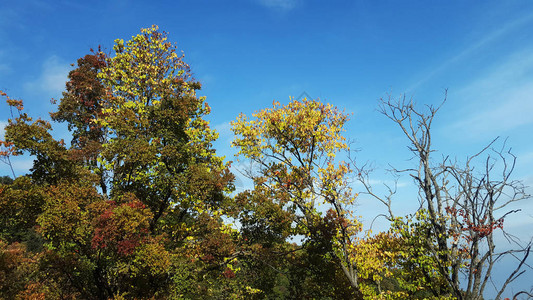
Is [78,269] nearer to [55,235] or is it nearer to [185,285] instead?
[55,235]

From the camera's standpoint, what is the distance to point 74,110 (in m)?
21.5

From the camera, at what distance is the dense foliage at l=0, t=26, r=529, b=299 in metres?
13.6

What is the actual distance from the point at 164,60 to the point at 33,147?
34.6 feet

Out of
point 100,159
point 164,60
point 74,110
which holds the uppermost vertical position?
point 164,60

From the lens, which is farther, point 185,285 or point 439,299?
point 185,285

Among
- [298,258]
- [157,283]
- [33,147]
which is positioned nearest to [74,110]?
[33,147]

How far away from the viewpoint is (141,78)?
20906 mm

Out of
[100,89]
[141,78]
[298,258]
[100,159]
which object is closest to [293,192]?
[298,258]

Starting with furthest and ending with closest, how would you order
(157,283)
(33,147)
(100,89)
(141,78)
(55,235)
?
(100,89) < (141,78) < (157,283) < (33,147) < (55,235)

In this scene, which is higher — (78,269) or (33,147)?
(33,147)

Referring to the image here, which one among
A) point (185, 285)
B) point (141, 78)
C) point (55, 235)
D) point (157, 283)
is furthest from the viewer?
point (141, 78)

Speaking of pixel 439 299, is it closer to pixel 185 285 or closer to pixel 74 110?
pixel 185 285

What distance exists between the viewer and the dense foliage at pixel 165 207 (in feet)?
44.7

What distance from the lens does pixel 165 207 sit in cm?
1842
